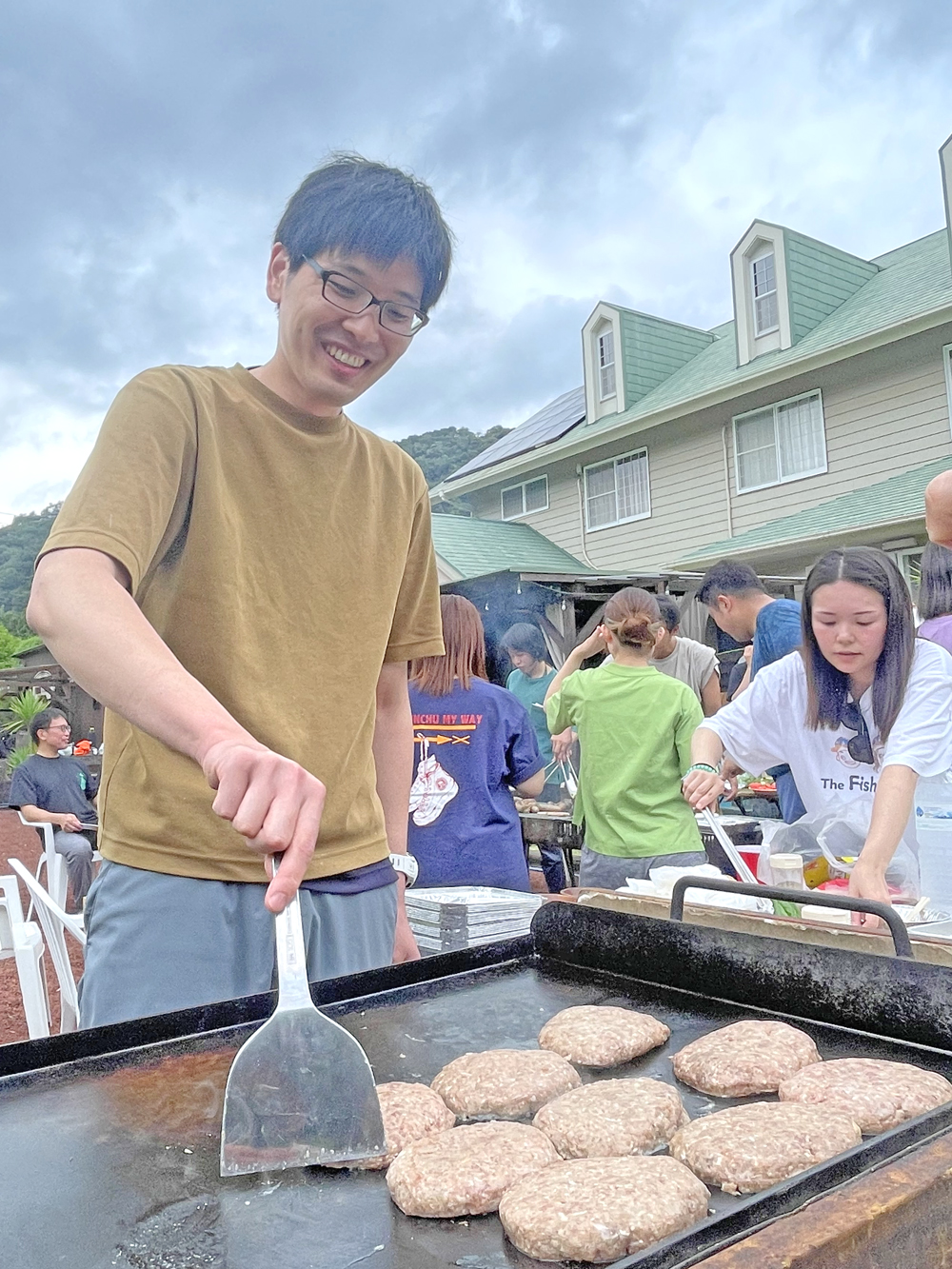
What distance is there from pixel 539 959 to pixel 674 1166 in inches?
30.9

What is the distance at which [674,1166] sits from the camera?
1189 mm

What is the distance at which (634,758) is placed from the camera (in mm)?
4016

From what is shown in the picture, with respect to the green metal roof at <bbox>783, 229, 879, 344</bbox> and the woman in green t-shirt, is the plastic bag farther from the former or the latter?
the green metal roof at <bbox>783, 229, 879, 344</bbox>

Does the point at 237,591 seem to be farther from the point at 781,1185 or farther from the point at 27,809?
the point at 27,809

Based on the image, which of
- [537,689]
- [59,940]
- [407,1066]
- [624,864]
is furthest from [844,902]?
[537,689]

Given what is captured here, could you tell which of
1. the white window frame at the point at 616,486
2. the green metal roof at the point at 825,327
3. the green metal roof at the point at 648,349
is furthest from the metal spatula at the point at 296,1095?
the green metal roof at the point at 648,349

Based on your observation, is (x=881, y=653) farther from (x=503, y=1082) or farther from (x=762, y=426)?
(x=762, y=426)

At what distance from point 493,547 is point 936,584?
10565 millimetres

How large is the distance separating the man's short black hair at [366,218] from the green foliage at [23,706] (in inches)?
530

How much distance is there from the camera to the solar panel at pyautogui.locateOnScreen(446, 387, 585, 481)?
15164mm

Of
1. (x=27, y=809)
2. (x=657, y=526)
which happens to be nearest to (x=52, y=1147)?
(x=27, y=809)

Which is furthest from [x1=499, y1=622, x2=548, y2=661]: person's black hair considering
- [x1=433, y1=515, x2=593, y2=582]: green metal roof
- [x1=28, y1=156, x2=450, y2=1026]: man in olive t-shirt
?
[x1=433, y1=515, x2=593, y2=582]: green metal roof

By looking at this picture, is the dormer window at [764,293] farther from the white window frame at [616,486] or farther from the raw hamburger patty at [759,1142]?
the raw hamburger patty at [759,1142]

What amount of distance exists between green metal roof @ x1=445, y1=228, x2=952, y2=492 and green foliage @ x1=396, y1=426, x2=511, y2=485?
4.12 m
